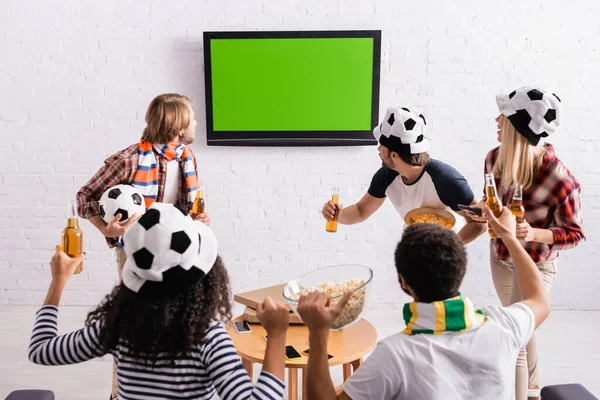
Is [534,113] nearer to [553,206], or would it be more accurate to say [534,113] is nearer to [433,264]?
[553,206]

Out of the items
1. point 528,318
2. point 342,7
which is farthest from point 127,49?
point 528,318

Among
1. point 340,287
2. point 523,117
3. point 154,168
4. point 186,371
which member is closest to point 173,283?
point 186,371

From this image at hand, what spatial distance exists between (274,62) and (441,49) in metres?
1.03

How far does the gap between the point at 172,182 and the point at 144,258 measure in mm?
1571

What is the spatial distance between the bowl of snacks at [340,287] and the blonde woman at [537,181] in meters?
0.74

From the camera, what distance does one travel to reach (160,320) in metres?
1.35

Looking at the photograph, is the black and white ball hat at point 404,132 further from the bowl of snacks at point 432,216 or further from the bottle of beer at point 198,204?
the bottle of beer at point 198,204

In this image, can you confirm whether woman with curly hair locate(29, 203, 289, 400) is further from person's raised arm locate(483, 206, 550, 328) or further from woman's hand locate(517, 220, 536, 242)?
woman's hand locate(517, 220, 536, 242)

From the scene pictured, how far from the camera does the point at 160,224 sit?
1.31 meters

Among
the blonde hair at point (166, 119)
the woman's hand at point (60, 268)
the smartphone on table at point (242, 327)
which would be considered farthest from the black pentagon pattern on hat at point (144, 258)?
the blonde hair at point (166, 119)

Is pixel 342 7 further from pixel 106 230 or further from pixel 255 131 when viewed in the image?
pixel 106 230

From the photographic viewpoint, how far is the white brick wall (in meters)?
3.81

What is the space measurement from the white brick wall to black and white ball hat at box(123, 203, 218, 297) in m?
2.64

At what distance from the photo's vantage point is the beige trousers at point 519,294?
7.68ft
